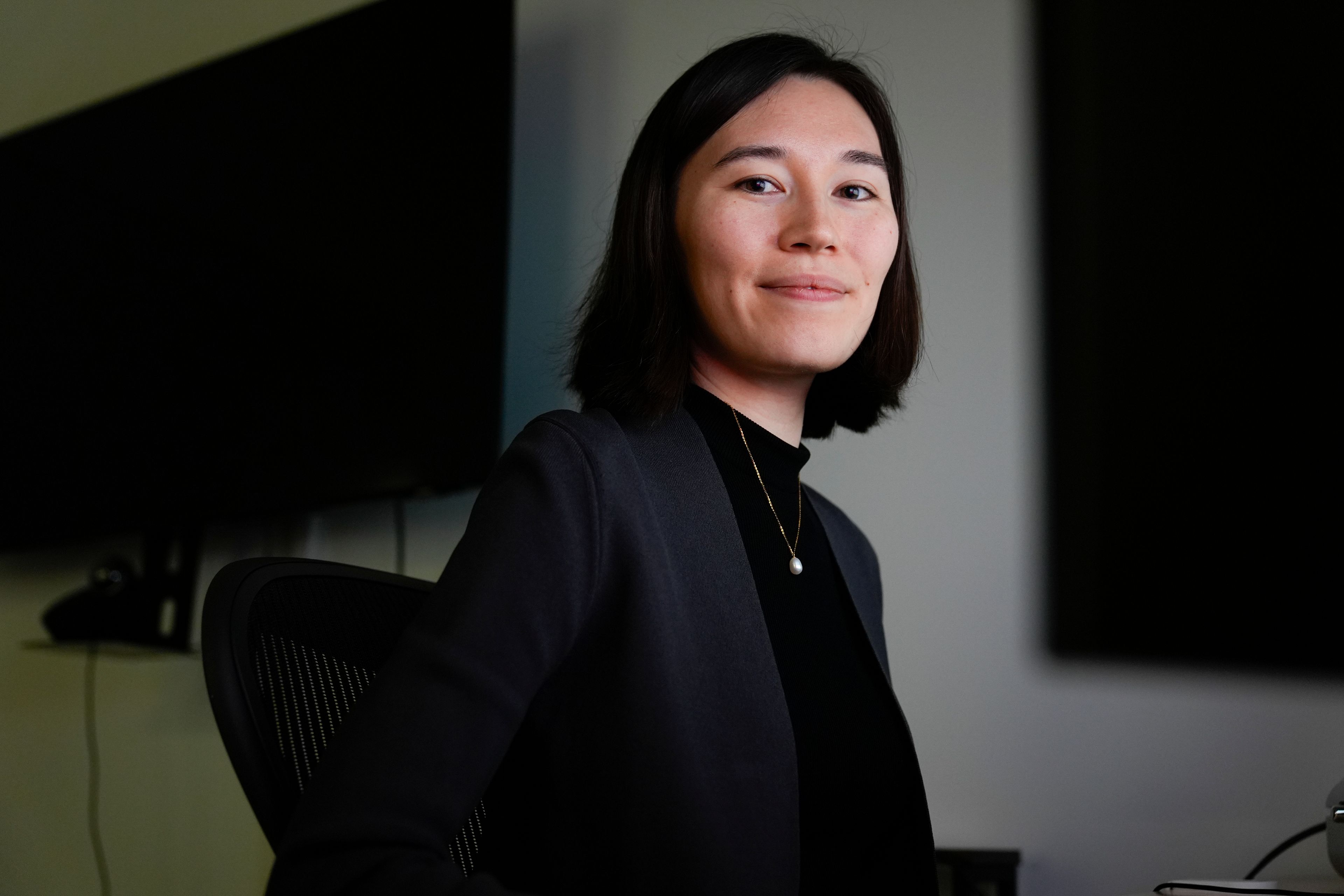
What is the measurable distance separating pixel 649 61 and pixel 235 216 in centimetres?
76

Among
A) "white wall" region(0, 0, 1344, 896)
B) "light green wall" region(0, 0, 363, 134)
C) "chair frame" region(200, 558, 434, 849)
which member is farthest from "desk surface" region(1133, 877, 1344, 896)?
"light green wall" region(0, 0, 363, 134)

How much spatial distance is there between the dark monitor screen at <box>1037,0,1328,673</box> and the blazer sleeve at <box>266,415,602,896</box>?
0.55m

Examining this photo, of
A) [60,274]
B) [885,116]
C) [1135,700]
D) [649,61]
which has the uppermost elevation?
[649,61]

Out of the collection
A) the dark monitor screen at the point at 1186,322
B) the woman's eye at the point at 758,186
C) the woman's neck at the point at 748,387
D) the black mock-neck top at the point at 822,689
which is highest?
the woman's eye at the point at 758,186

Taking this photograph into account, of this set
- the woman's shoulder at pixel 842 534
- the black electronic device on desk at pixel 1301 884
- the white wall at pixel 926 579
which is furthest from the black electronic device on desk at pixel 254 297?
the black electronic device on desk at pixel 1301 884

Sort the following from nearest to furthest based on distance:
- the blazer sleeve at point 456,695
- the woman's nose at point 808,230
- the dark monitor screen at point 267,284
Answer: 1. the blazer sleeve at point 456,695
2. the woman's nose at point 808,230
3. the dark monitor screen at point 267,284

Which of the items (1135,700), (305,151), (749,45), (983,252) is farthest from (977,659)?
(305,151)

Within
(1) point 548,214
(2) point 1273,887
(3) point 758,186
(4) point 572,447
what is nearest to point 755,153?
(3) point 758,186

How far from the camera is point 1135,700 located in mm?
1340

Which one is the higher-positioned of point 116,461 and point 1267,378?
point 1267,378

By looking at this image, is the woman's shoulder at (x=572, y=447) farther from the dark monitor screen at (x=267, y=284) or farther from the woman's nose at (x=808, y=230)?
the dark monitor screen at (x=267, y=284)

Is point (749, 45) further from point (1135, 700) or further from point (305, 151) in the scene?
point (305, 151)

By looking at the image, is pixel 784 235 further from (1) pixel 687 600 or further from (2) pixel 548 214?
(2) pixel 548 214

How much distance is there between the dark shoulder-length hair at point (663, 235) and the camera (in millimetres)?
952
